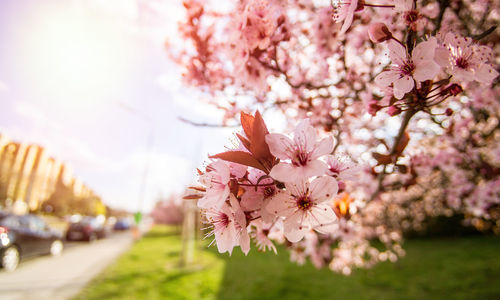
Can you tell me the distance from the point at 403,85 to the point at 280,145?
51cm

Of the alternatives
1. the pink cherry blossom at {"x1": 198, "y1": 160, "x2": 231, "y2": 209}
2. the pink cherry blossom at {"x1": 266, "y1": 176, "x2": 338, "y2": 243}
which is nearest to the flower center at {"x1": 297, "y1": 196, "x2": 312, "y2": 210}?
the pink cherry blossom at {"x1": 266, "y1": 176, "x2": 338, "y2": 243}

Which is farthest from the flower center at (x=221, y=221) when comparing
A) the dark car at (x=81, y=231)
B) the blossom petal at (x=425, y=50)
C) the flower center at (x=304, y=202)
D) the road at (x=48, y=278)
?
the dark car at (x=81, y=231)

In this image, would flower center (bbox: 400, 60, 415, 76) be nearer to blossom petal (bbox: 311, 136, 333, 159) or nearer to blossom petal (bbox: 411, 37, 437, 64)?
blossom petal (bbox: 411, 37, 437, 64)

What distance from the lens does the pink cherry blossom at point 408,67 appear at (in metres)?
0.94

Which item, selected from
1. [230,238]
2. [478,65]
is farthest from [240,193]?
[478,65]

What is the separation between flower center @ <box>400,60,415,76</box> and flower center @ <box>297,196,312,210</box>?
59cm

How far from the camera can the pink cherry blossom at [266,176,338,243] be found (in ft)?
2.90

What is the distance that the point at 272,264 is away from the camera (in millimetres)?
10141

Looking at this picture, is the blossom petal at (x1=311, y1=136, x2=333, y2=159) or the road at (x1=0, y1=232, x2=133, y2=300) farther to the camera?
the road at (x1=0, y1=232, x2=133, y2=300)

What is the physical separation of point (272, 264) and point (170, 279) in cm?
403

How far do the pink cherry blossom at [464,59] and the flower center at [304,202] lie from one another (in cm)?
65

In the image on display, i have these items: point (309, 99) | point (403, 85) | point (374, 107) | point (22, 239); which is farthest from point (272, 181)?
point (22, 239)

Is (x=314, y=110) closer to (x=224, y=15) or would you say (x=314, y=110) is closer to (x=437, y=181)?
(x=224, y=15)

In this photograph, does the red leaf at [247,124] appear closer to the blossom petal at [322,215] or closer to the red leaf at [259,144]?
the red leaf at [259,144]
